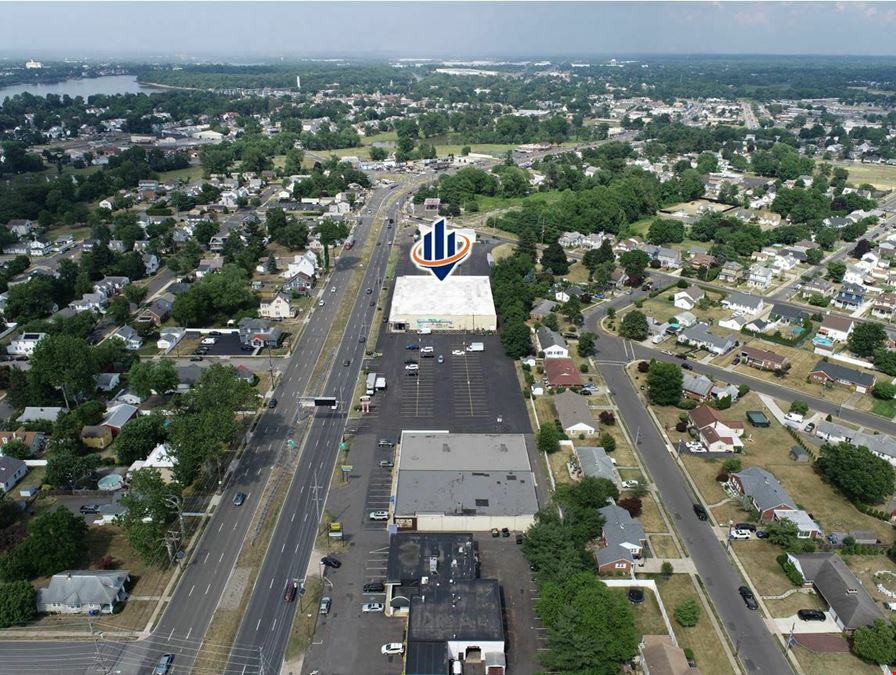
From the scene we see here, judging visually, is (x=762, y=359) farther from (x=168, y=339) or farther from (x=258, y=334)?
(x=168, y=339)

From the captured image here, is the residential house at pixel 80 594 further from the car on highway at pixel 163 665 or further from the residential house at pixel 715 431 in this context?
the residential house at pixel 715 431

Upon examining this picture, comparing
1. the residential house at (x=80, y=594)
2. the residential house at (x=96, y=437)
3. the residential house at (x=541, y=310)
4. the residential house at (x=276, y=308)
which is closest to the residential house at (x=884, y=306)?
the residential house at (x=541, y=310)

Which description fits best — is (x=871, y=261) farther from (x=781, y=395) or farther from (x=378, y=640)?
(x=378, y=640)

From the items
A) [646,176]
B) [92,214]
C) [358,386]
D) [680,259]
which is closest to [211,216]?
[92,214]

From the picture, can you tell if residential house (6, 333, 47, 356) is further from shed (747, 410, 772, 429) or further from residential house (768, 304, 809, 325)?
residential house (768, 304, 809, 325)

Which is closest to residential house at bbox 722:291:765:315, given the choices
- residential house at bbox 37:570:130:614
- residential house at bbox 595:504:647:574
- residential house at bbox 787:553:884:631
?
residential house at bbox 787:553:884:631
